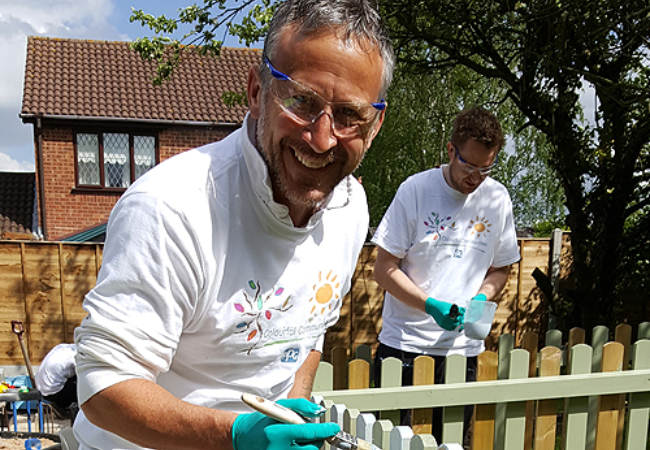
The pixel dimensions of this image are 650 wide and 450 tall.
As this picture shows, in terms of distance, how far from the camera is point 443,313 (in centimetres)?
293

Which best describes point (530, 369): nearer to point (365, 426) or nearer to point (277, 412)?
point (365, 426)

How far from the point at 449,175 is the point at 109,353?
2461 millimetres

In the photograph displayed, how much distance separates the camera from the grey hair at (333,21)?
4.35 feet

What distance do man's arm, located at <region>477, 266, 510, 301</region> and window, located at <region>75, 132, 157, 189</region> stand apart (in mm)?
14358

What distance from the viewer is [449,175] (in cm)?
326

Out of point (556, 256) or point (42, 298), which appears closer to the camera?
point (42, 298)

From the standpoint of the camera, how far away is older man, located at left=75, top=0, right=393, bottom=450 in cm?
122

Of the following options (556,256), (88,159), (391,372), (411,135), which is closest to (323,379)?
(391,372)

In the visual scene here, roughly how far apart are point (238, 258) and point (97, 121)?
1613 centimetres

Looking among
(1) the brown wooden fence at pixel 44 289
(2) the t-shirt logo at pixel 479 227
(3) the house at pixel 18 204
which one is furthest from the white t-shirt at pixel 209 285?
(3) the house at pixel 18 204

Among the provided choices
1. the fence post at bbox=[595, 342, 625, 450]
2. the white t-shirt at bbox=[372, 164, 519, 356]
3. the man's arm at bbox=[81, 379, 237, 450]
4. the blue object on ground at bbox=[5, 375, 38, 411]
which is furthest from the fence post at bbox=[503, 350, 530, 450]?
the blue object on ground at bbox=[5, 375, 38, 411]

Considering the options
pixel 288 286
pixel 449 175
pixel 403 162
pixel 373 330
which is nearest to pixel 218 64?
pixel 403 162

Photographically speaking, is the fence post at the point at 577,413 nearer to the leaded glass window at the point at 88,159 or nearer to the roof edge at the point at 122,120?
the roof edge at the point at 122,120

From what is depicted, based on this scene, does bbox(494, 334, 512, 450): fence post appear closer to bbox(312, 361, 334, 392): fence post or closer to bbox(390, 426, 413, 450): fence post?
bbox(312, 361, 334, 392): fence post
